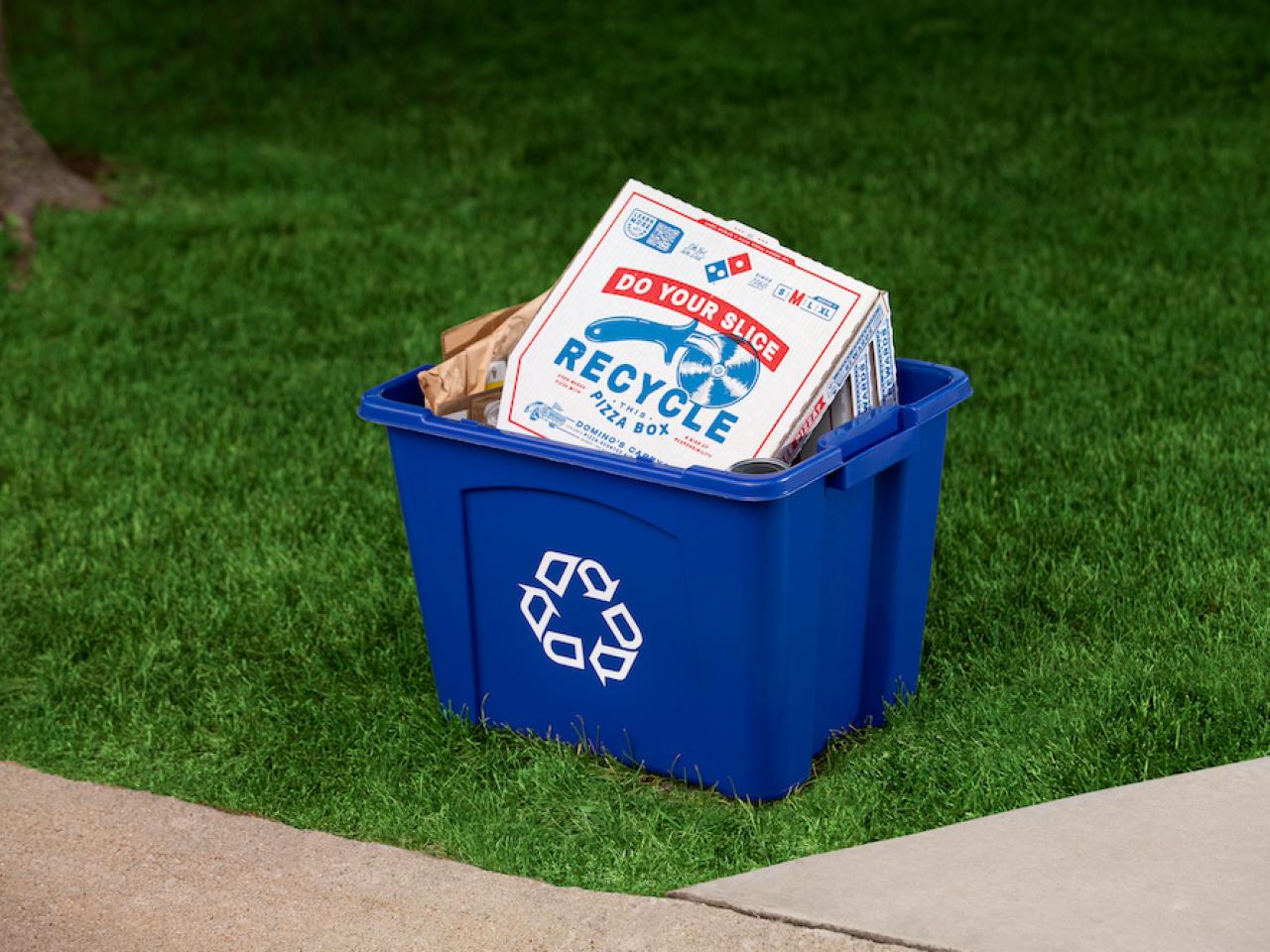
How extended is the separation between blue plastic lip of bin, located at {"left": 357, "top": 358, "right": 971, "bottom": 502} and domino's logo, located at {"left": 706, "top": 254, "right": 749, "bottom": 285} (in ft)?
1.19

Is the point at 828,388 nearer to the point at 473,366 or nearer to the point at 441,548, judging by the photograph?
the point at 473,366

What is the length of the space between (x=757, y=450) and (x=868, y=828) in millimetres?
706

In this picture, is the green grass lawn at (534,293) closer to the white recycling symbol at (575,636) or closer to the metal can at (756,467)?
the white recycling symbol at (575,636)

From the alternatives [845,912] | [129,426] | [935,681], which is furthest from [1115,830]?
[129,426]

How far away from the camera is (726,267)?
10.1 ft

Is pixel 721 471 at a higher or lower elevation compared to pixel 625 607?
higher

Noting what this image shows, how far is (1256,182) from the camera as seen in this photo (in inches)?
275

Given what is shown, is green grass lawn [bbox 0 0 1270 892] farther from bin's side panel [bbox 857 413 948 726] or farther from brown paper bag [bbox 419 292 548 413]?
brown paper bag [bbox 419 292 548 413]

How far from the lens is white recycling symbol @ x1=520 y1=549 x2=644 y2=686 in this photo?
2984 millimetres

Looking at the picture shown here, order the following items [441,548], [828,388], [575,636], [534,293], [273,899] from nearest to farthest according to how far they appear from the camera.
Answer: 1. [273,899]
2. [828,388]
3. [575,636]
4. [441,548]
5. [534,293]

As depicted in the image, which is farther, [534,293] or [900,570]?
[534,293]

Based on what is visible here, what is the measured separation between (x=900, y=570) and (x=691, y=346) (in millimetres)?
597

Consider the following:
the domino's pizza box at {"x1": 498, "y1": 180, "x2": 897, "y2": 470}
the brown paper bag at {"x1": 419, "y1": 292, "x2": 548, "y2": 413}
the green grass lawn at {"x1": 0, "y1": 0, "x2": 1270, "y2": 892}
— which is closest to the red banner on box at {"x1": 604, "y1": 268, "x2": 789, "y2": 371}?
the domino's pizza box at {"x1": 498, "y1": 180, "x2": 897, "y2": 470}

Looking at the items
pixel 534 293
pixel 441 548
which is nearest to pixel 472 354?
pixel 441 548
